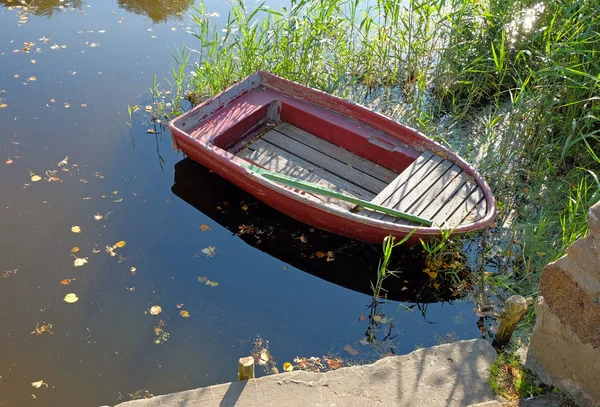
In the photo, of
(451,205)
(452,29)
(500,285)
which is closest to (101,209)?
(451,205)

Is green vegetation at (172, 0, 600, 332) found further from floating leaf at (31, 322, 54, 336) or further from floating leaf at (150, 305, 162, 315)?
floating leaf at (31, 322, 54, 336)

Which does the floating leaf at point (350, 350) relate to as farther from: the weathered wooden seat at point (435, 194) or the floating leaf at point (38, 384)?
the floating leaf at point (38, 384)

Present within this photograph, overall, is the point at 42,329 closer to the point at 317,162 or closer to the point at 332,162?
the point at 317,162

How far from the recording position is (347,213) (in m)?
5.12

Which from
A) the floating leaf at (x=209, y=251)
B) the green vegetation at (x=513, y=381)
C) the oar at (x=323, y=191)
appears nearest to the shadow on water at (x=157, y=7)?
the oar at (x=323, y=191)

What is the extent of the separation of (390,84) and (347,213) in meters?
3.05

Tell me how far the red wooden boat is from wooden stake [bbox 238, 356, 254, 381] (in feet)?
5.81

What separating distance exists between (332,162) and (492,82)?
2.34 metres

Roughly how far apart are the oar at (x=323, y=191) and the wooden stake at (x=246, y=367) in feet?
6.35

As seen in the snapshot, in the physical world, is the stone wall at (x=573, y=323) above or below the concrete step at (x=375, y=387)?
above

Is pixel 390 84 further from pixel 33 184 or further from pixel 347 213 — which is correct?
pixel 33 184

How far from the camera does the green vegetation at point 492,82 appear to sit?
5.49m

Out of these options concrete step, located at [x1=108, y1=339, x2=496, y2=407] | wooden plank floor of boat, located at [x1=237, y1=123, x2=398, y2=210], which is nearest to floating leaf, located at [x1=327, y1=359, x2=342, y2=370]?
concrete step, located at [x1=108, y1=339, x2=496, y2=407]

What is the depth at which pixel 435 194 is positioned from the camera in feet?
17.9
